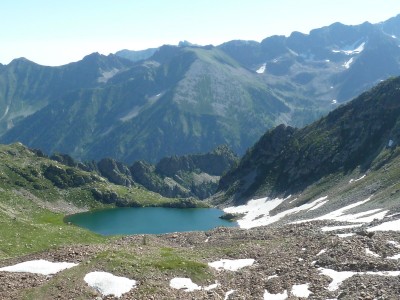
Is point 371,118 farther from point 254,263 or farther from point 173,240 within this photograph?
point 254,263

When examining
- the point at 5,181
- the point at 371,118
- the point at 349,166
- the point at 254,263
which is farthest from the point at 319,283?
the point at 5,181

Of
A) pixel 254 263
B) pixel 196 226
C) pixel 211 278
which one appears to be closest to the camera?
pixel 211 278

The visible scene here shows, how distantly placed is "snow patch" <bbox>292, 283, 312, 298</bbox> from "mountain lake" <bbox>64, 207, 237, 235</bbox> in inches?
3728

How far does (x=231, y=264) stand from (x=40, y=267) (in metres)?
18.7

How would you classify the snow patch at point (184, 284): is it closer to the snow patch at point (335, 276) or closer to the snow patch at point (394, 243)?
the snow patch at point (335, 276)

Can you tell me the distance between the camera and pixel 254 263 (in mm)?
47250

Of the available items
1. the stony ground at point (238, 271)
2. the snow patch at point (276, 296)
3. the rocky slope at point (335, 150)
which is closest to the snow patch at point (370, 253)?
the stony ground at point (238, 271)

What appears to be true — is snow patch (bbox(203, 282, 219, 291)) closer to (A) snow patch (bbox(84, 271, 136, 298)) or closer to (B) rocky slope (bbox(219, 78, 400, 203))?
(A) snow patch (bbox(84, 271, 136, 298))

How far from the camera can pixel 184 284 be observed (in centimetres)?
4100

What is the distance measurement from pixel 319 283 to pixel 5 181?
14442cm

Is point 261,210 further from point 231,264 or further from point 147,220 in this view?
point 231,264

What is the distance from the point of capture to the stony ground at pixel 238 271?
123ft

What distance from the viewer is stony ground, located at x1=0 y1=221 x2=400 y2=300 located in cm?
3762

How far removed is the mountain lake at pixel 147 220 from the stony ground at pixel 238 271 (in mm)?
83740
